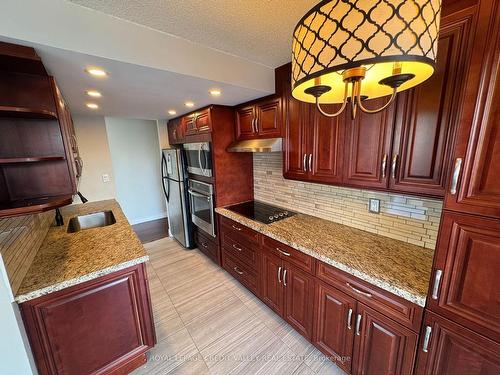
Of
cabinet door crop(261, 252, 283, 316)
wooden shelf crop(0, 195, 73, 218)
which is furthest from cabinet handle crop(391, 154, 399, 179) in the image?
wooden shelf crop(0, 195, 73, 218)

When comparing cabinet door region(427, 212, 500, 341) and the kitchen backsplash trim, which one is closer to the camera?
cabinet door region(427, 212, 500, 341)

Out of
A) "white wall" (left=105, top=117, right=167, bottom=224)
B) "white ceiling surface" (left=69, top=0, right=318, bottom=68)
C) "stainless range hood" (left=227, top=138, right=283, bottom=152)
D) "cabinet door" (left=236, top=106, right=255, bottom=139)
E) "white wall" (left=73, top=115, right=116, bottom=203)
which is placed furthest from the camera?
"white wall" (left=105, top=117, right=167, bottom=224)

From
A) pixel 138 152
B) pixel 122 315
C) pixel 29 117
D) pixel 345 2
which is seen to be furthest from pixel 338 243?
pixel 138 152

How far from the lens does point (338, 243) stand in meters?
1.62

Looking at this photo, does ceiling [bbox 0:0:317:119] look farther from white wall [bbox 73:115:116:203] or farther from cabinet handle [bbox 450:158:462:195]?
white wall [bbox 73:115:116:203]

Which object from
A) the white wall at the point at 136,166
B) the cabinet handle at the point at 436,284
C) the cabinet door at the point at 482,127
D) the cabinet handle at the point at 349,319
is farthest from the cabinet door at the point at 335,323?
the white wall at the point at 136,166

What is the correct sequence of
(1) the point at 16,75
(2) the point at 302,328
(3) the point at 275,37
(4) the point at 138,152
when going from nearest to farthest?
(1) the point at 16,75 → (3) the point at 275,37 → (2) the point at 302,328 → (4) the point at 138,152

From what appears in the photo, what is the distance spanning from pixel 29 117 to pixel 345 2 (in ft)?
5.84

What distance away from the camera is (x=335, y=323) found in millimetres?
1496

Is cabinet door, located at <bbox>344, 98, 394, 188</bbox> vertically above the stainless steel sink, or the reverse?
cabinet door, located at <bbox>344, 98, 394, 188</bbox>

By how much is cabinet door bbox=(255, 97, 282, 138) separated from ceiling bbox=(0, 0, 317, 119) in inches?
12.2

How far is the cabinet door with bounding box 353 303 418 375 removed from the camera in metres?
1.15

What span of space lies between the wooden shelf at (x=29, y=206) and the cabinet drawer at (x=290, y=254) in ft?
4.99

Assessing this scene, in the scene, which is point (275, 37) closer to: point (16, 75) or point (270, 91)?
point (270, 91)
